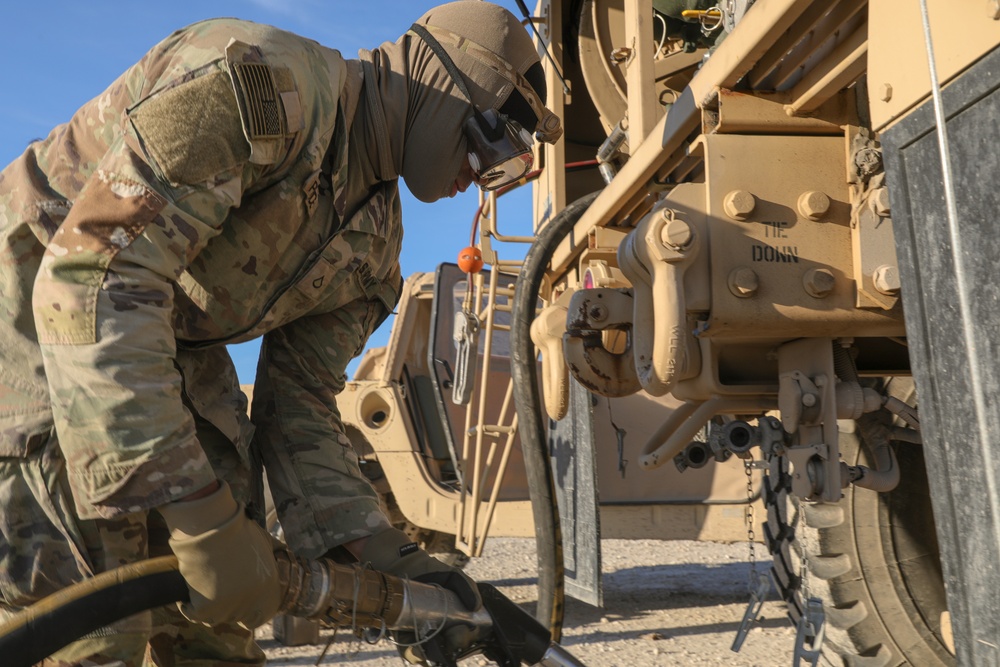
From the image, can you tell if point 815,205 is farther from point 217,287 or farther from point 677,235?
point 217,287

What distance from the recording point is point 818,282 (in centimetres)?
210

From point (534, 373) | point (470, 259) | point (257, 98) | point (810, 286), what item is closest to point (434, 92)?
point (257, 98)

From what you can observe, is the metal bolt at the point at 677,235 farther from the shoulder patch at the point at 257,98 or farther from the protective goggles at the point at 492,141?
the shoulder patch at the point at 257,98

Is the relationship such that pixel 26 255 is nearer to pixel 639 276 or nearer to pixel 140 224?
pixel 140 224

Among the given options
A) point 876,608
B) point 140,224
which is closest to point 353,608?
point 140,224

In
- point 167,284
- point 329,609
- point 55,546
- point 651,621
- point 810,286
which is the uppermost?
point 810,286

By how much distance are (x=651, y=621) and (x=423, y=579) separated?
13.1 ft

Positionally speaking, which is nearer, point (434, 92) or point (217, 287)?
point (217, 287)

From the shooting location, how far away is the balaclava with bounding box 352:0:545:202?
1911 mm

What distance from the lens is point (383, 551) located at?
2.07m

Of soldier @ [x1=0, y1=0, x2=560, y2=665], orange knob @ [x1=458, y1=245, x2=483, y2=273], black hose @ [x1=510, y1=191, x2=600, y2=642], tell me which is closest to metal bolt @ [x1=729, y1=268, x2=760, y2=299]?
soldier @ [x1=0, y1=0, x2=560, y2=665]

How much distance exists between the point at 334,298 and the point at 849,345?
1.19 m

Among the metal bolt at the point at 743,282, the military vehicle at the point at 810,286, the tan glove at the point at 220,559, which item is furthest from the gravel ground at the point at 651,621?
the metal bolt at the point at 743,282

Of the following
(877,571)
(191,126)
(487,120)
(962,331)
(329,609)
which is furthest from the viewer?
(877,571)
